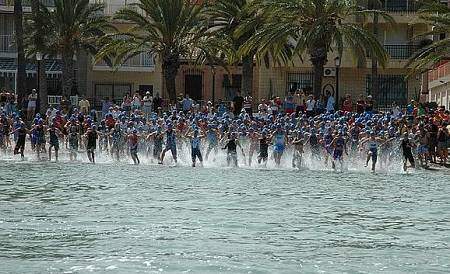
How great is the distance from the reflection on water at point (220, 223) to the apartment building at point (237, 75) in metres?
26.8

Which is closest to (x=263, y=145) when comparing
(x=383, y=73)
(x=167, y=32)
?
(x=167, y=32)

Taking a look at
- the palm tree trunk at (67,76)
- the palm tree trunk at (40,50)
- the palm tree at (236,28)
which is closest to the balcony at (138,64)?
the palm tree trunk at (67,76)

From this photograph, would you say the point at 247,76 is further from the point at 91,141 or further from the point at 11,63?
the point at 11,63

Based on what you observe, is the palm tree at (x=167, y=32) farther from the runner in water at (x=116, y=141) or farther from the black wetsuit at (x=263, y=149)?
the black wetsuit at (x=263, y=149)

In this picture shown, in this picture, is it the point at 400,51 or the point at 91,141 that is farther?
the point at 400,51

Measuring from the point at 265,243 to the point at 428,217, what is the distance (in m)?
5.44

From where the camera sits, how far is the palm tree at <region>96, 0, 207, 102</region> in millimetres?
46906

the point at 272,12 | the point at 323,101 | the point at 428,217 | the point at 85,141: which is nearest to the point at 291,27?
the point at 272,12

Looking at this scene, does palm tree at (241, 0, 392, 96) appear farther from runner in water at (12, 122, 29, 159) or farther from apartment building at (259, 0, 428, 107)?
apartment building at (259, 0, 428, 107)

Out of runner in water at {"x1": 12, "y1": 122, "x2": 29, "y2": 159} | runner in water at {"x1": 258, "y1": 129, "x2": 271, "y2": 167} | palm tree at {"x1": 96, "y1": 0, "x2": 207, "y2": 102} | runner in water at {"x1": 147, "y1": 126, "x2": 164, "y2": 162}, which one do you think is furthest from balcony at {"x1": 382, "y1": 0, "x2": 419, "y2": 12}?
runner in water at {"x1": 12, "y1": 122, "x2": 29, "y2": 159}

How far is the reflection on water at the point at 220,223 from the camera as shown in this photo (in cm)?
1527

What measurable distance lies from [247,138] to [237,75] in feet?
79.6

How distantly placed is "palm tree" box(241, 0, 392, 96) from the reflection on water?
12.2m

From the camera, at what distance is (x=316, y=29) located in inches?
1661
